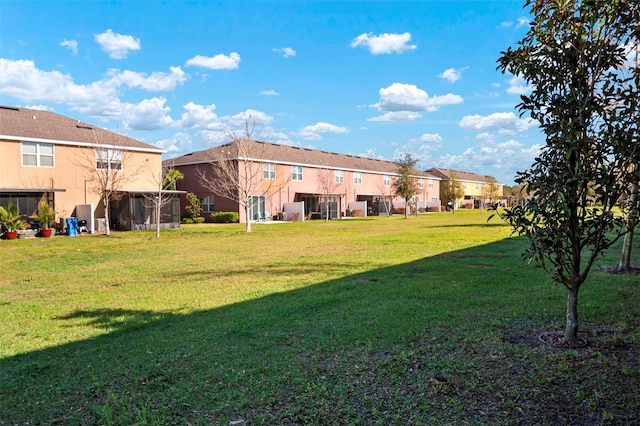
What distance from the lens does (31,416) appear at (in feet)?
11.6

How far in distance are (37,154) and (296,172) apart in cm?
2283

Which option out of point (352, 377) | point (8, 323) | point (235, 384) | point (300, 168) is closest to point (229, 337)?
point (235, 384)

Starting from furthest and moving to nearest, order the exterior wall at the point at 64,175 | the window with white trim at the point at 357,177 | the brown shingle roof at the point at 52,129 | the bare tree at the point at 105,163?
the window with white trim at the point at 357,177
the bare tree at the point at 105,163
the brown shingle roof at the point at 52,129
the exterior wall at the point at 64,175

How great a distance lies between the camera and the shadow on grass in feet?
11.3

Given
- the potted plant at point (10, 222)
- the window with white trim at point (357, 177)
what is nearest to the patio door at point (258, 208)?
the window with white trim at point (357, 177)

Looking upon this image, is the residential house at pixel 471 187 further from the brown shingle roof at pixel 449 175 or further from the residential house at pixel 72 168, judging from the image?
the residential house at pixel 72 168

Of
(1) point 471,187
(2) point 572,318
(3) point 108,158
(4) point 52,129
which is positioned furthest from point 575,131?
(1) point 471,187

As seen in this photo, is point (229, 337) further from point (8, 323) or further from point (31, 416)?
point (8, 323)

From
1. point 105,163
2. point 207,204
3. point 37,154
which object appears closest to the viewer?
point 37,154

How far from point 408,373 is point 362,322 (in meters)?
1.80

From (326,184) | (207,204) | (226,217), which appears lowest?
(226,217)

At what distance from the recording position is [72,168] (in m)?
26.9

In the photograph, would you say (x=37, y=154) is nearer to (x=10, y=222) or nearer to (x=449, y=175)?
(x=10, y=222)

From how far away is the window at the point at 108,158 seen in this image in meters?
27.0
